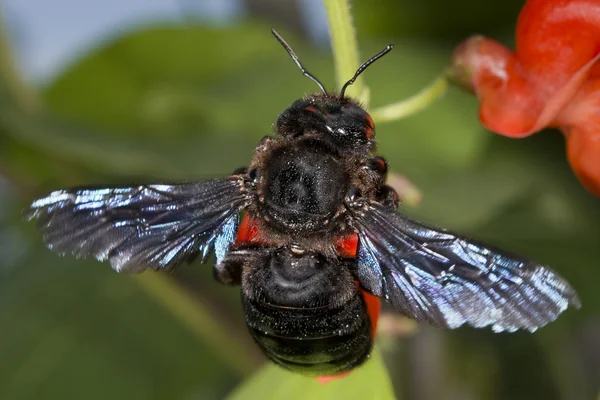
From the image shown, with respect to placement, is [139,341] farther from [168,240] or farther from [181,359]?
[168,240]

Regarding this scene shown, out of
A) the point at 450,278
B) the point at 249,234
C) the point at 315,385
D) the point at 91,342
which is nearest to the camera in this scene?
the point at 450,278

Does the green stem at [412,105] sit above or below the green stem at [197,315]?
above

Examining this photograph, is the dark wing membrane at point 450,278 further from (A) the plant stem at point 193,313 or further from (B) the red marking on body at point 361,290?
(A) the plant stem at point 193,313

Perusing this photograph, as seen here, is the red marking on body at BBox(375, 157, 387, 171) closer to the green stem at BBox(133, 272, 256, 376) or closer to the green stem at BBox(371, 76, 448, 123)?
the green stem at BBox(371, 76, 448, 123)

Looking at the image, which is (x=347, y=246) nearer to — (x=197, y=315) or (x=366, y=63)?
(x=366, y=63)

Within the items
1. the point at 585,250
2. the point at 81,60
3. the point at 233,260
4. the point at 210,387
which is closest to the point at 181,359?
the point at 210,387

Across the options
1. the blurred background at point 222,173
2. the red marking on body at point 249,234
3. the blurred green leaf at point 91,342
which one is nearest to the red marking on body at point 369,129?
the red marking on body at point 249,234

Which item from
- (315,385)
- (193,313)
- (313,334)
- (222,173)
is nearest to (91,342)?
(193,313)
